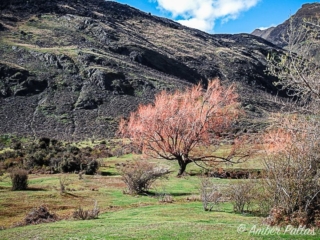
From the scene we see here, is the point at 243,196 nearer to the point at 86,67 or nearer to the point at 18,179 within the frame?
the point at 18,179

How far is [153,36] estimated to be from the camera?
601 feet

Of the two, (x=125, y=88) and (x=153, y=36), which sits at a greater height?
(x=153, y=36)

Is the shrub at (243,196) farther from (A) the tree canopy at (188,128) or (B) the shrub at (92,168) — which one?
(B) the shrub at (92,168)

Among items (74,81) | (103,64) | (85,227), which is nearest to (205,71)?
(103,64)

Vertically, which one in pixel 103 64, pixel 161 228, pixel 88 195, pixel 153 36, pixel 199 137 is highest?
pixel 153 36

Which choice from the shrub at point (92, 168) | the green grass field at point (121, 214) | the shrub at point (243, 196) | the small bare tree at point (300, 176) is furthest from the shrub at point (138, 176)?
the small bare tree at point (300, 176)

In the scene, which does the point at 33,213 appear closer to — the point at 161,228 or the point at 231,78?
the point at 161,228

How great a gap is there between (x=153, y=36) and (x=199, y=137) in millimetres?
152151

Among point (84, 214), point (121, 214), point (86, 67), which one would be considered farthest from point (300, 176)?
point (86, 67)

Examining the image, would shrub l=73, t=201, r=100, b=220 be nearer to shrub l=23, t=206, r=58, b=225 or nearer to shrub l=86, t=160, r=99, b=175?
shrub l=23, t=206, r=58, b=225

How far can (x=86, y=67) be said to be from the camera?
10931 cm

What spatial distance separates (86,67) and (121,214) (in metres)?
96.5

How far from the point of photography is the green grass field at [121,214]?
1108 centimetres

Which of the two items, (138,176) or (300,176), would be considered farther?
(138,176)
